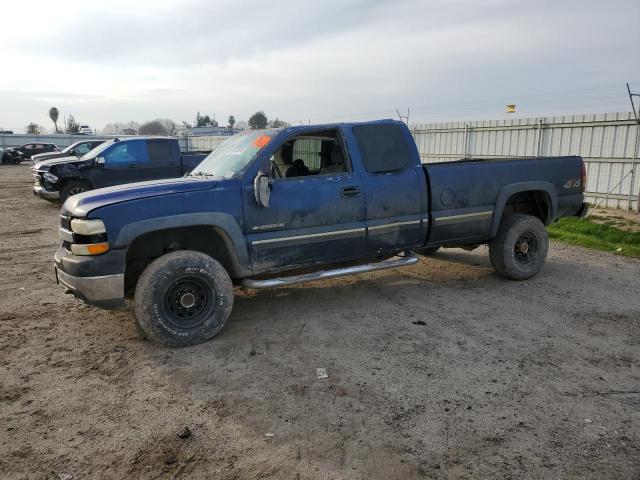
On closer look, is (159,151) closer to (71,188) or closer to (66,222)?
(71,188)

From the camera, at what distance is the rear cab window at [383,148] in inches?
214

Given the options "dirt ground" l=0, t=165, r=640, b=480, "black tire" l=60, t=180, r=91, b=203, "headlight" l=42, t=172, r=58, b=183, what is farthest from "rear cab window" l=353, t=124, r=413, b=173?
"headlight" l=42, t=172, r=58, b=183

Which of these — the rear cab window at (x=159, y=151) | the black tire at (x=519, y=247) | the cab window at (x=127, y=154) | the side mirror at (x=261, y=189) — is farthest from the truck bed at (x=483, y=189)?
the cab window at (x=127, y=154)

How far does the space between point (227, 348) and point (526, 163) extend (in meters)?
4.28

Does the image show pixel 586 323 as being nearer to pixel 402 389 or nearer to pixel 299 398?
pixel 402 389

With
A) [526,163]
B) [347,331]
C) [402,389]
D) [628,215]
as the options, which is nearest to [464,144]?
[628,215]

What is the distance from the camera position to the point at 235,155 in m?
5.30

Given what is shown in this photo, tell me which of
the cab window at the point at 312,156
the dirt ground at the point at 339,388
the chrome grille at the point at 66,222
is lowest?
the dirt ground at the point at 339,388

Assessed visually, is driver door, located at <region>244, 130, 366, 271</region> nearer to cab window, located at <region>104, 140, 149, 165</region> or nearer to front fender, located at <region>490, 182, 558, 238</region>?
front fender, located at <region>490, 182, 558, 238</region>

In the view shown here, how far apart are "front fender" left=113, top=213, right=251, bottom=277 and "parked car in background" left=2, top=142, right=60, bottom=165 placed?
35.7 m

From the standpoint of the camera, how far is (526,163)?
6266mm

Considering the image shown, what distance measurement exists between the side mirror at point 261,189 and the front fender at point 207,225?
31 centimetres

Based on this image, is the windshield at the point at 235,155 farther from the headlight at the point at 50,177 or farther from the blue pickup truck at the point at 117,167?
the headlight at the point at 50,177

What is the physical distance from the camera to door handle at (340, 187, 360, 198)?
204 inches
